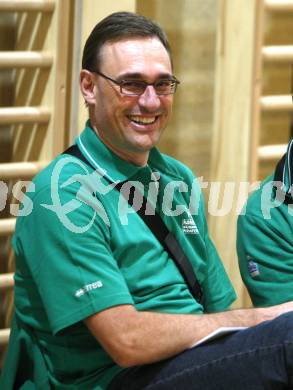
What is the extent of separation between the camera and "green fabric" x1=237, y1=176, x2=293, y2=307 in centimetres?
256

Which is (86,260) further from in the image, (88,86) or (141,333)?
(88,86)

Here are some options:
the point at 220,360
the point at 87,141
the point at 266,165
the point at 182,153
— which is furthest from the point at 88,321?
the point at 266,165

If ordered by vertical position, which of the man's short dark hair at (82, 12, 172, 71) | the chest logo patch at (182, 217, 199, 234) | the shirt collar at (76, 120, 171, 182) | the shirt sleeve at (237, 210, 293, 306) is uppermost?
the man's short dark hair at (82, 12, 172, 71)

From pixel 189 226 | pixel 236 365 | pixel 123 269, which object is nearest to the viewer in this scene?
pixel 236 365

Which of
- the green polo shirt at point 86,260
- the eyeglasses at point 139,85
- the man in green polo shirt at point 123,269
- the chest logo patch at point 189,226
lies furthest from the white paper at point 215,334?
the eyeglasses at point 139,85

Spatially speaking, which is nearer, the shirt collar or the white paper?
the white paper

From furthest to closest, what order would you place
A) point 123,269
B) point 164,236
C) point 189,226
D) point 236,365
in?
point 189,226, point 164,236, point 123,269, point 236,365

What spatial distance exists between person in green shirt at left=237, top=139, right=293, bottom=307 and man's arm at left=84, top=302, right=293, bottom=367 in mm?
452

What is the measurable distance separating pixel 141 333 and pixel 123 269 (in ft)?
0.63

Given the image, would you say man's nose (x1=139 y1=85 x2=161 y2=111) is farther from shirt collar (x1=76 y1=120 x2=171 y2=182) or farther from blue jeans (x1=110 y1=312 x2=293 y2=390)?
blue jeans (x1=110 y1=312 x2=293 y2=390)

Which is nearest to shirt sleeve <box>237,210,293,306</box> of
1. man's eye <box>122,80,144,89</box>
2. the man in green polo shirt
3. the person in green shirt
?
the person in green shirt

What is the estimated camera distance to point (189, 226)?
8.16ft

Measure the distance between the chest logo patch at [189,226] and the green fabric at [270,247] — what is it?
0.18 m

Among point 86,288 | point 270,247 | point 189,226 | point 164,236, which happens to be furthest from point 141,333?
point 270,247
